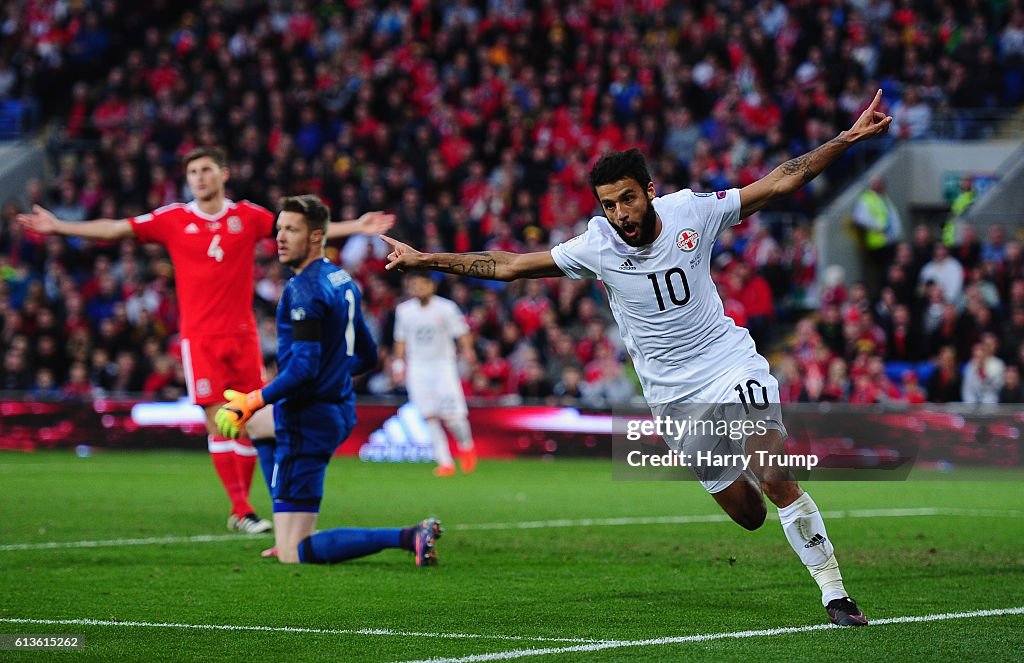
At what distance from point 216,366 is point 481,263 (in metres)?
4.64

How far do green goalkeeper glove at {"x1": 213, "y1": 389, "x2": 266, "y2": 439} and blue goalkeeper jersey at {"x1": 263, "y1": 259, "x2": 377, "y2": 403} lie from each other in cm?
19

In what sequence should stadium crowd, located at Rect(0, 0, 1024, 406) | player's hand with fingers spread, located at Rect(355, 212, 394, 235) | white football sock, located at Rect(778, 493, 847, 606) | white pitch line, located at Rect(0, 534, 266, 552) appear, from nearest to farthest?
white football sock, located at Rect(778, 493, 847, 606)
player's hand with fingers spread, located at Rect(355, 212, 394, 235)
white pitch line, located at Rect(0, 534, 266, 552)
stadium crowd, located at Rect(0, 0, 1024, 406)

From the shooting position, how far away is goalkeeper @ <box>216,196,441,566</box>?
9.52 meters

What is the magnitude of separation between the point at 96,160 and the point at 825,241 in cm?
1309

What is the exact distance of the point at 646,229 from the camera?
757cm

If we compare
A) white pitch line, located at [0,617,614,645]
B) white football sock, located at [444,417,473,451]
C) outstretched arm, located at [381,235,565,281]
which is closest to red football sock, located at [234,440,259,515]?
white pitch line, located at [0,617,614,645]

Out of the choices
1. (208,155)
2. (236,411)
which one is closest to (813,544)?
(236,411)

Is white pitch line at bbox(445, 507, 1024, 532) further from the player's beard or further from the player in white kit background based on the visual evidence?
the player in white kit background

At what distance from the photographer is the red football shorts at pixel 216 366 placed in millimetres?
11852

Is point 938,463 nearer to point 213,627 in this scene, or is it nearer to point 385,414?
point 385,414

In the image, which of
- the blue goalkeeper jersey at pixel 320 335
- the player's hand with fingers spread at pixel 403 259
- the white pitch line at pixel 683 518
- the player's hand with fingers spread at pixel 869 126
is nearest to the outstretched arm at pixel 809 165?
the player's hand with fingers spread at pixel 869 126

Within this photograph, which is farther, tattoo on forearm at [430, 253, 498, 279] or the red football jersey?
the red football jersey

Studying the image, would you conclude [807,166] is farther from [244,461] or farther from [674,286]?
[244,461]

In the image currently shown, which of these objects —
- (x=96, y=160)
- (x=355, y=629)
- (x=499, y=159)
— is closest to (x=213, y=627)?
(x=355, y=629)
